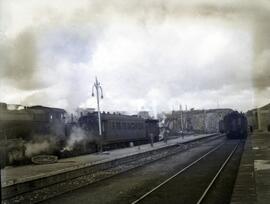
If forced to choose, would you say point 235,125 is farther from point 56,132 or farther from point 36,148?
point 36,148

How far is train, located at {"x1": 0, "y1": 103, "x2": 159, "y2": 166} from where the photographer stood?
13445mm

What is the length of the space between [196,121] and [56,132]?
1407 inches

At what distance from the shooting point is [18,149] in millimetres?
13805

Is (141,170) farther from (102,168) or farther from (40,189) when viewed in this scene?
(40,189)

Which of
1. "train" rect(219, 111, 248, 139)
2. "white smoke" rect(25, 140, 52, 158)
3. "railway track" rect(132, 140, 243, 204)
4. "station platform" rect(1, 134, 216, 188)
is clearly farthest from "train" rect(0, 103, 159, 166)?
"train" rect(219, 111, 248, 139)

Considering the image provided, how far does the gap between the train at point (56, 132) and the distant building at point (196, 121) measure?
13986 millimetres

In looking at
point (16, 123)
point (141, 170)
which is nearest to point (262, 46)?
point (141, 170)

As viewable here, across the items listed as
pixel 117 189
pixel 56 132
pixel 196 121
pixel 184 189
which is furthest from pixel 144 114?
pixel 196 121

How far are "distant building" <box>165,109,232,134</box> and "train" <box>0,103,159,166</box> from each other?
1399cm

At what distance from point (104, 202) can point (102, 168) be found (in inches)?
221

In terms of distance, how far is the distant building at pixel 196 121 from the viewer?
39.0 metres

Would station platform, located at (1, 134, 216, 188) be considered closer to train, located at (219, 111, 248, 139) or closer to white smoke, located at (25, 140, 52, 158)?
white smoke, located at (25, 140, 52, 158)

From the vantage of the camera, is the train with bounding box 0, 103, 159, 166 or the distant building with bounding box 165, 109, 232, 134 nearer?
the train with bounding box 0, 103, 159, 166

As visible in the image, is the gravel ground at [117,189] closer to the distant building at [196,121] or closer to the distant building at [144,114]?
the distant building at [144,114]
